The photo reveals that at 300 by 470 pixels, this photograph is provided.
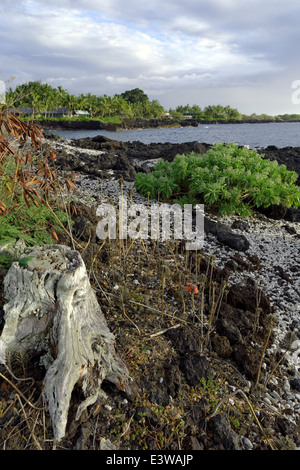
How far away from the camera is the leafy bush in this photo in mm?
6488

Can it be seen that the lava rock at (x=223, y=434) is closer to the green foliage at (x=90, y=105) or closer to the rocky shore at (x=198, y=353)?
the rocky shore at (x=198, y=353)

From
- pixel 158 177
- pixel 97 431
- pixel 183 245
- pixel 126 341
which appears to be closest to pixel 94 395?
pixel 97 431

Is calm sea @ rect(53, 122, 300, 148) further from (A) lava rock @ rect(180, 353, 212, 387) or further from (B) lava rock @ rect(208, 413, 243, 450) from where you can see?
(B) lava rock @ rect(208, 413, 243, 450)

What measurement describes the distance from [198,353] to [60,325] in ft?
4.19

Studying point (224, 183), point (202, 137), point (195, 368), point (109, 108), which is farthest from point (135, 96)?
point (195, 368)

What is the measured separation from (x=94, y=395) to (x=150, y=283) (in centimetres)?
178

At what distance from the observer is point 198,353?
286 cm

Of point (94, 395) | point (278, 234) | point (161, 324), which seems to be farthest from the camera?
point (278, 234)

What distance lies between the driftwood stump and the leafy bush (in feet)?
12.9

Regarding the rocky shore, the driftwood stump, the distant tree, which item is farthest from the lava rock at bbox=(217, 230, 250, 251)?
the distant tree

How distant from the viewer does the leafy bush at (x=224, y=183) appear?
6.49m

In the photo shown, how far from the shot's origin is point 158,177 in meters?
7.49

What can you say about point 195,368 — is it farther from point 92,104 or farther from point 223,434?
point 92,104

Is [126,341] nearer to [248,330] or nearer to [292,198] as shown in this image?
[248,330]
